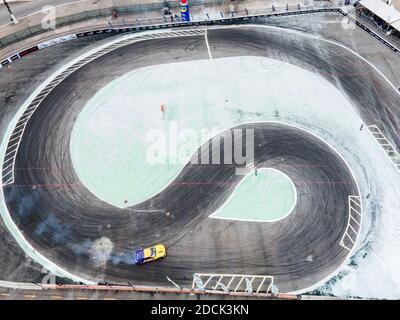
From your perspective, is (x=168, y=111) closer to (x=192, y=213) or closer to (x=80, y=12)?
(x=192, y=213)

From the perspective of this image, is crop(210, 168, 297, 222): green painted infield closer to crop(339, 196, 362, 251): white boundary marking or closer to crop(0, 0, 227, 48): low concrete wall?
crop(339, 196, 362, 251): white boundary marking

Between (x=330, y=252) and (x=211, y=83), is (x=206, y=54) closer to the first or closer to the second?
(x=211, y=83)

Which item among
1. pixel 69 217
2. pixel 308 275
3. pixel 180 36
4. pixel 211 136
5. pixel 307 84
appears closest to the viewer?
pixel 308 275

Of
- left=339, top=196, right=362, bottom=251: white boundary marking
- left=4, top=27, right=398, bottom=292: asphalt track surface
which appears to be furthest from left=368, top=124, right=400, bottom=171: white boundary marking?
left=339, top=196, right=362, bottom=251: white boundary marking

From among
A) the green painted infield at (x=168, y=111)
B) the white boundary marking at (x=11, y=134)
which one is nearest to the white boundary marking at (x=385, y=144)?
the green painted infield at (x=168, y=111)

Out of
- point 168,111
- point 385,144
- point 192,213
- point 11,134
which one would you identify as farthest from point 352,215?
point 11,134

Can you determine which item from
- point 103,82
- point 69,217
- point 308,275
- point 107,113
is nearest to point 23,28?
point 103,82
